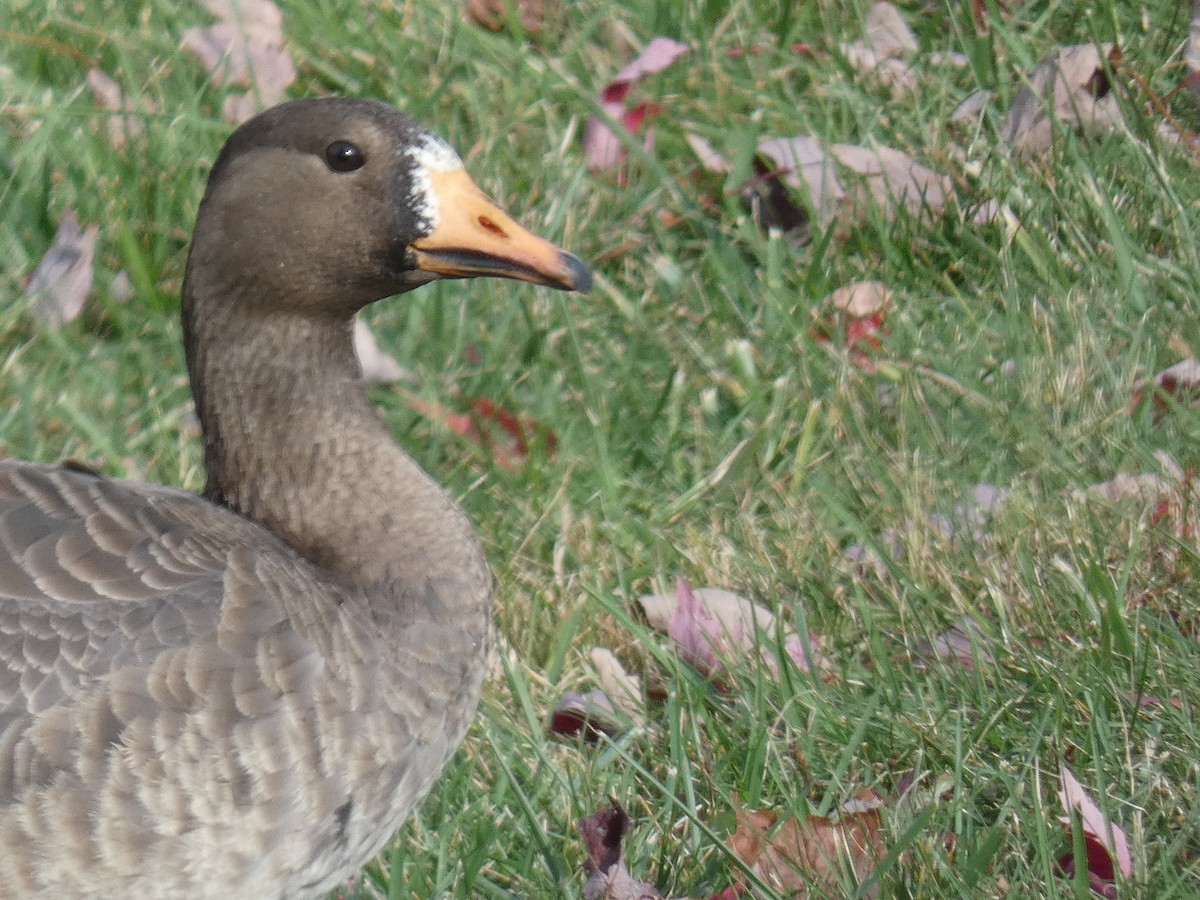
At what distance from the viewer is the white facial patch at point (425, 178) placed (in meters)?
2.98

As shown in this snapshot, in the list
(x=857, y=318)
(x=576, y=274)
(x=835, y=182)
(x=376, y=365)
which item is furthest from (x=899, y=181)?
(x=576, y=274)

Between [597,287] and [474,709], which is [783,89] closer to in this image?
[597,287]

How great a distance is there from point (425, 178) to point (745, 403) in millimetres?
1292

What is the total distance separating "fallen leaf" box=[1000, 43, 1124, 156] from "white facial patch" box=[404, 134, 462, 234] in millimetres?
1835

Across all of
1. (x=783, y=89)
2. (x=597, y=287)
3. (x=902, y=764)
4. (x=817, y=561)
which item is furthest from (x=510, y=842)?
(x=783, y=89)

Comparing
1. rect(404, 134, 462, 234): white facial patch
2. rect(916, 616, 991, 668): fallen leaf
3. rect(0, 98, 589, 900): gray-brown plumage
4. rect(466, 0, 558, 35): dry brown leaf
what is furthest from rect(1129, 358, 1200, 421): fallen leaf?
rect(466, 0, 558, 35): dry brown leaf

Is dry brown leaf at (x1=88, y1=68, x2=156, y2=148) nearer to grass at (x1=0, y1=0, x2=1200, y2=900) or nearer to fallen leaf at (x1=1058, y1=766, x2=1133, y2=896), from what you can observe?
grass at (x1=0, y1=0, x2=1200, y2=900)

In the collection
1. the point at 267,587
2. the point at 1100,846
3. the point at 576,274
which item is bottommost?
the point at 1100,846

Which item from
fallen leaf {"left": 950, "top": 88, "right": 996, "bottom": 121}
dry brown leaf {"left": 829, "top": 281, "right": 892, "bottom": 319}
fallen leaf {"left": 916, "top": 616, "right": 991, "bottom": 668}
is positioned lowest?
dry brown leaf {"left": 829, "top": 281, "right": 892, "bottom": 319}

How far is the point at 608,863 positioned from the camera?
2.73m

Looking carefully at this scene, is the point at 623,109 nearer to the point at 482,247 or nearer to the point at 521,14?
the point at 521,14

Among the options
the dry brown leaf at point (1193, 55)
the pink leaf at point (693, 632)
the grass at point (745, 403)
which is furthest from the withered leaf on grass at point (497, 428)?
the dry brown leaf at point (1193, 55)

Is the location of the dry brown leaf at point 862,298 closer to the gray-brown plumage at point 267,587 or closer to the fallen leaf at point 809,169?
the fallen leaf at point 809,169

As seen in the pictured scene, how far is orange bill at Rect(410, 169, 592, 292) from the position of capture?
2.93m
